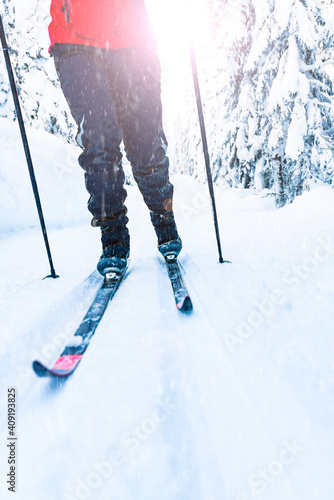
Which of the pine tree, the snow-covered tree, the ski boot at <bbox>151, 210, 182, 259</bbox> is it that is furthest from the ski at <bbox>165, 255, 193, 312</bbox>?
the snow-covered tree

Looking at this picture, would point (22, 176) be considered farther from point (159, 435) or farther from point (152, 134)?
point (159, 435)

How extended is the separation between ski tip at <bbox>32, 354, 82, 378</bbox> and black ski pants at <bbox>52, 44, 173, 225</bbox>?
1.09 metres

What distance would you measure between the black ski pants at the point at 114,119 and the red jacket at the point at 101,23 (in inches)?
1.9

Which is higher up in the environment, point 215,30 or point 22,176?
point 215,30

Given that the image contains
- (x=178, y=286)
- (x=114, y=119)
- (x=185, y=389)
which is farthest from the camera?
(x=114, y=119)

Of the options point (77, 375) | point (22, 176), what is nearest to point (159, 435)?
point (77, 375)

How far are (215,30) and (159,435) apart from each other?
11549 mm

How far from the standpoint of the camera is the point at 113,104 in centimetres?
172

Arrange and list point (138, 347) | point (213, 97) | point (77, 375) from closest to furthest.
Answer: point (77, 375), point (138, 347), point (213, 97)

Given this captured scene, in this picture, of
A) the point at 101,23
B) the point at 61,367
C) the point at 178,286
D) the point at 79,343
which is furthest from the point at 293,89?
the point at 61,367

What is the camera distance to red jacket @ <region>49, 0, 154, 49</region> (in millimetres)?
1665

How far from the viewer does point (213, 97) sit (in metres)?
10.8

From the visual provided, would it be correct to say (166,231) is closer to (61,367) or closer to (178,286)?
(178,286)

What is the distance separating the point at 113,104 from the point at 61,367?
1.52 meters
